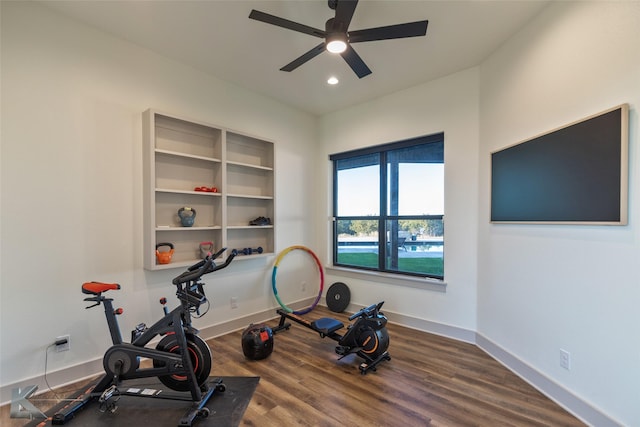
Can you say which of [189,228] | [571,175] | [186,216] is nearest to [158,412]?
[189,228]

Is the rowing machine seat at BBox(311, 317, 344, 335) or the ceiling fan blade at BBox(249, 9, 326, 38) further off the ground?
the ceiling fan blade at BBox(249, 9, 326, 38)

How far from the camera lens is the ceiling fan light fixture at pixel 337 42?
214cm

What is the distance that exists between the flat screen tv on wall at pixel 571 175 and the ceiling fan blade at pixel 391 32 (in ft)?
4.48

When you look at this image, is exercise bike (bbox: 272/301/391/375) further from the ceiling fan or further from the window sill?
the ceiling fan

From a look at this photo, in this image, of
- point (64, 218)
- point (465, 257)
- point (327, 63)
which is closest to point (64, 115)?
point (64, 218)

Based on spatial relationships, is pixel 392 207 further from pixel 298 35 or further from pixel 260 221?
pixel 298 35

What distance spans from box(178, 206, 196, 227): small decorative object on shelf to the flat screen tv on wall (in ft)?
11.0

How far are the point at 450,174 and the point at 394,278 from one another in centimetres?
162

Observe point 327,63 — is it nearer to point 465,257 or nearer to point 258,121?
point 258,121

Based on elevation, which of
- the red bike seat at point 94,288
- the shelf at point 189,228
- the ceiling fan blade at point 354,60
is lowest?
the red bike seat at point 94,288

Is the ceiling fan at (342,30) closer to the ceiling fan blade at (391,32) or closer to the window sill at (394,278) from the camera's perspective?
the ceiling fan blade at (391,32)

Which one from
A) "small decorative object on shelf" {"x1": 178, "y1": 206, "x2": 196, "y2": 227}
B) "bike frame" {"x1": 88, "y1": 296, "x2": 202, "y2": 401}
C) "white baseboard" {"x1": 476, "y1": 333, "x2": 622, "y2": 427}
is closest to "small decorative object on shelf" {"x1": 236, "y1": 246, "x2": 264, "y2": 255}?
"small decorative object on shelf" {"x1": 178, "y1": 206, "x2": 196, "y2": 227}

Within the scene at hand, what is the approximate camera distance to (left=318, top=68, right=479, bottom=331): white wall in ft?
11.1

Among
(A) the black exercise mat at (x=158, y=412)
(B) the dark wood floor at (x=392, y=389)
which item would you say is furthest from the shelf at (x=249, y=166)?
(A) the black exercise mat at (x=158, y=412)
